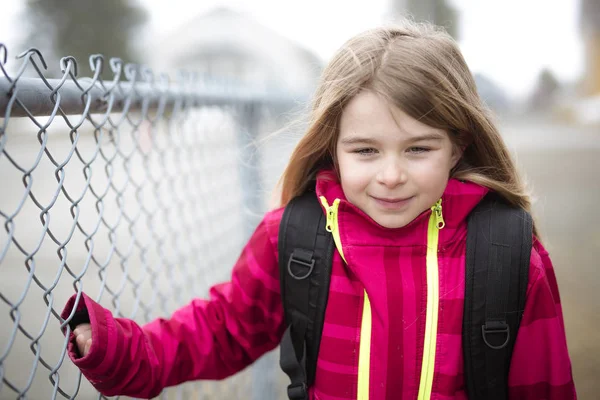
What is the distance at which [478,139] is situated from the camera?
1566mm

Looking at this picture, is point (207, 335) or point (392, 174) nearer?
point (392, 174)

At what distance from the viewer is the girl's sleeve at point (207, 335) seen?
140cm

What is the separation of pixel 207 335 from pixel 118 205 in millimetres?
486

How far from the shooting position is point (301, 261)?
1486mm

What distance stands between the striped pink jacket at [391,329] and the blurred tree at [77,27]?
3273cm

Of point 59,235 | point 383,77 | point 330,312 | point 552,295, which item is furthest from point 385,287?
point 59,235

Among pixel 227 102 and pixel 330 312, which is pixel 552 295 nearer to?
pixel 330 312

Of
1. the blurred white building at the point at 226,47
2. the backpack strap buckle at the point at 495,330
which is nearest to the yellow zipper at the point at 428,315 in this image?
the backpack strap buckle at the point at 495,330

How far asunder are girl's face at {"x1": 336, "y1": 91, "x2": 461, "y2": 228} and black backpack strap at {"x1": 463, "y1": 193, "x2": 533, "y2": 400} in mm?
206

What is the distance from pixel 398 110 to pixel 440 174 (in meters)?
0.21

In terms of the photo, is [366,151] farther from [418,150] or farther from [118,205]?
[118,205]

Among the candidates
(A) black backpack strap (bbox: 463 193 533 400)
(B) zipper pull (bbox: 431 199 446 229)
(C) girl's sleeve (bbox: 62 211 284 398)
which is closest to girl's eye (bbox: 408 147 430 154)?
(B) zipper pull (bbox: 431 199 446 229)

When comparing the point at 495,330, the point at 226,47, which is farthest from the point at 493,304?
the point at 226,47

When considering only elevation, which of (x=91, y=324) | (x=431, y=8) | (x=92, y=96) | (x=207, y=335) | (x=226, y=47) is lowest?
(x=207, y=335)
